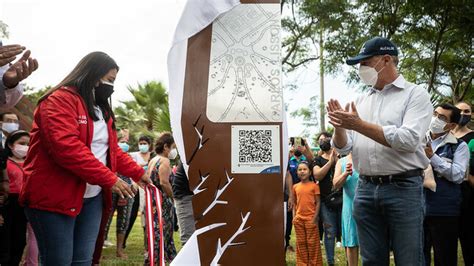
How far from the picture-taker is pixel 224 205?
4.03 meters

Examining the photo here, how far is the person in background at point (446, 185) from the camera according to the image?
198 inches

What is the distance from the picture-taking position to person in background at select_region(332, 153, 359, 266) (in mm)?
6109

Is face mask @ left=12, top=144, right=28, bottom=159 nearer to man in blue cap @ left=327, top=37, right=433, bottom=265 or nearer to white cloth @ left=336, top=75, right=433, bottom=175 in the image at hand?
man in blue cap @ left=327, top=37, right=433, bottom=265

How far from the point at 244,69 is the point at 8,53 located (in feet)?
5.36

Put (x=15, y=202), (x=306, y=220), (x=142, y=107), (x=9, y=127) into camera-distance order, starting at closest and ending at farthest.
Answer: (x=9, y=127) < (x=15, y=202) < (x=306, y=220) < (x=142, y=107)

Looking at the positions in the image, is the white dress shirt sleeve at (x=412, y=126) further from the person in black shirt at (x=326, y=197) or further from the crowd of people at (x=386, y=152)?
the person in black shirt at (x=326, y=197)

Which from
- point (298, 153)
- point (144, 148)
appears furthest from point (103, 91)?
point (144, 148)

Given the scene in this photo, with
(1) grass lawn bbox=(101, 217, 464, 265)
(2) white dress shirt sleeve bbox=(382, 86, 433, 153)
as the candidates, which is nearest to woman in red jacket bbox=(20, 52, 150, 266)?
(2) white dress shirt sleeve bbox=(382, 86, 433, 153)

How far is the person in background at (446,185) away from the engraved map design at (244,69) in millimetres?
1772

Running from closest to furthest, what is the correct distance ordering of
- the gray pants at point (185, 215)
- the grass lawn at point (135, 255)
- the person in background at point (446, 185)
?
the gray pants at point (185, 215)
the person in background at point (446, 185)
the grass lawn at point (135, 255)

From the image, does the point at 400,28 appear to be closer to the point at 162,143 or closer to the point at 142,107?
the point at 162,143

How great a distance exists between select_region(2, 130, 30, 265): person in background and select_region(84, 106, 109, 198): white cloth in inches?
74.3

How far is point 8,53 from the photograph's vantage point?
3.12 metres

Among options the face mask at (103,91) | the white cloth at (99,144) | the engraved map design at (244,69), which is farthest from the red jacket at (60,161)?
the engraved map design at (244,69)
